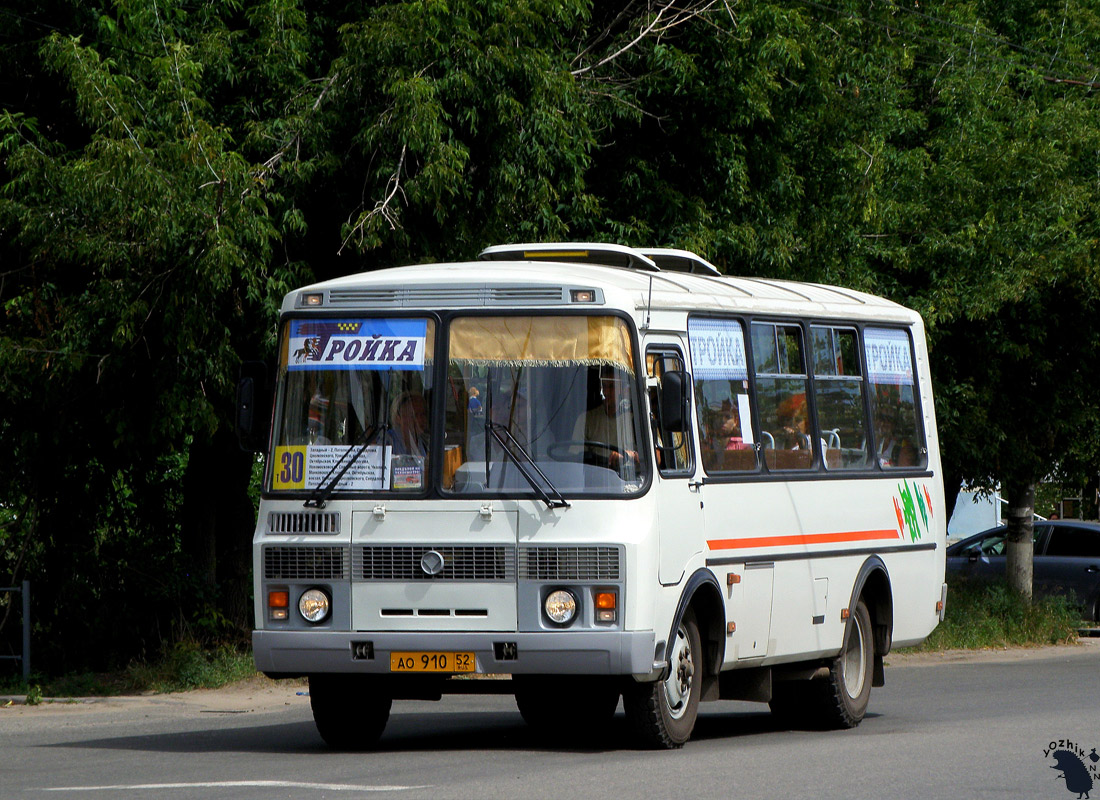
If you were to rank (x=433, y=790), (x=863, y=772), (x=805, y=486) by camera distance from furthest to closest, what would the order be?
(x=805, y=486) → (x=863, y=772) → (x=433, y=790)

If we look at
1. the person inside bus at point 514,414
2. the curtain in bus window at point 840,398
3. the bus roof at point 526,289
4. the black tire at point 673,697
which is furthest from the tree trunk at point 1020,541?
the person inside bus at point 514,414

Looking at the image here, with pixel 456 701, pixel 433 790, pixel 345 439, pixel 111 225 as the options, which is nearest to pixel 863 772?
pixel 433 790

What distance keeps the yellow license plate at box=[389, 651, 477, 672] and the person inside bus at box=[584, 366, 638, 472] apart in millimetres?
1361

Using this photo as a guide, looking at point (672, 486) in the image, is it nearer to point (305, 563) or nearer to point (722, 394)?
point (722, 394)

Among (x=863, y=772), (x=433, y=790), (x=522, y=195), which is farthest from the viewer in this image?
(x=522, y=195)

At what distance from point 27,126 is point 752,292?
6.40 metres

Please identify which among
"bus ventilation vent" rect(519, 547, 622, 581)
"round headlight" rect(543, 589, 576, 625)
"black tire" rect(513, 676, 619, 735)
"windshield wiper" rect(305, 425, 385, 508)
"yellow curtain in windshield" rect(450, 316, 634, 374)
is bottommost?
"black tire" rect(513, 676, 619, 735)

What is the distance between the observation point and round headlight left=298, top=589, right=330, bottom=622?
1049 centimetres

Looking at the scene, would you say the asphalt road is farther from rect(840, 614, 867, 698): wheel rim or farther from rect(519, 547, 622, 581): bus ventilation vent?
rect(519, 547, 622, 581): bus ventilation vent

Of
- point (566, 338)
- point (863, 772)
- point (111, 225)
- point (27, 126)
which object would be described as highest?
point (27, 126)

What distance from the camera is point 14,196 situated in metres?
14.9

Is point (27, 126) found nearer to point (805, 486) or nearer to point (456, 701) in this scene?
point (456, 701)

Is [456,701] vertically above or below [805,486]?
below

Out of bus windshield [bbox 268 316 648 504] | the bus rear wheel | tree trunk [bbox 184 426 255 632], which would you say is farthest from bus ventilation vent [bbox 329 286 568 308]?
tree trunk [bbox 184 426 255 632]
